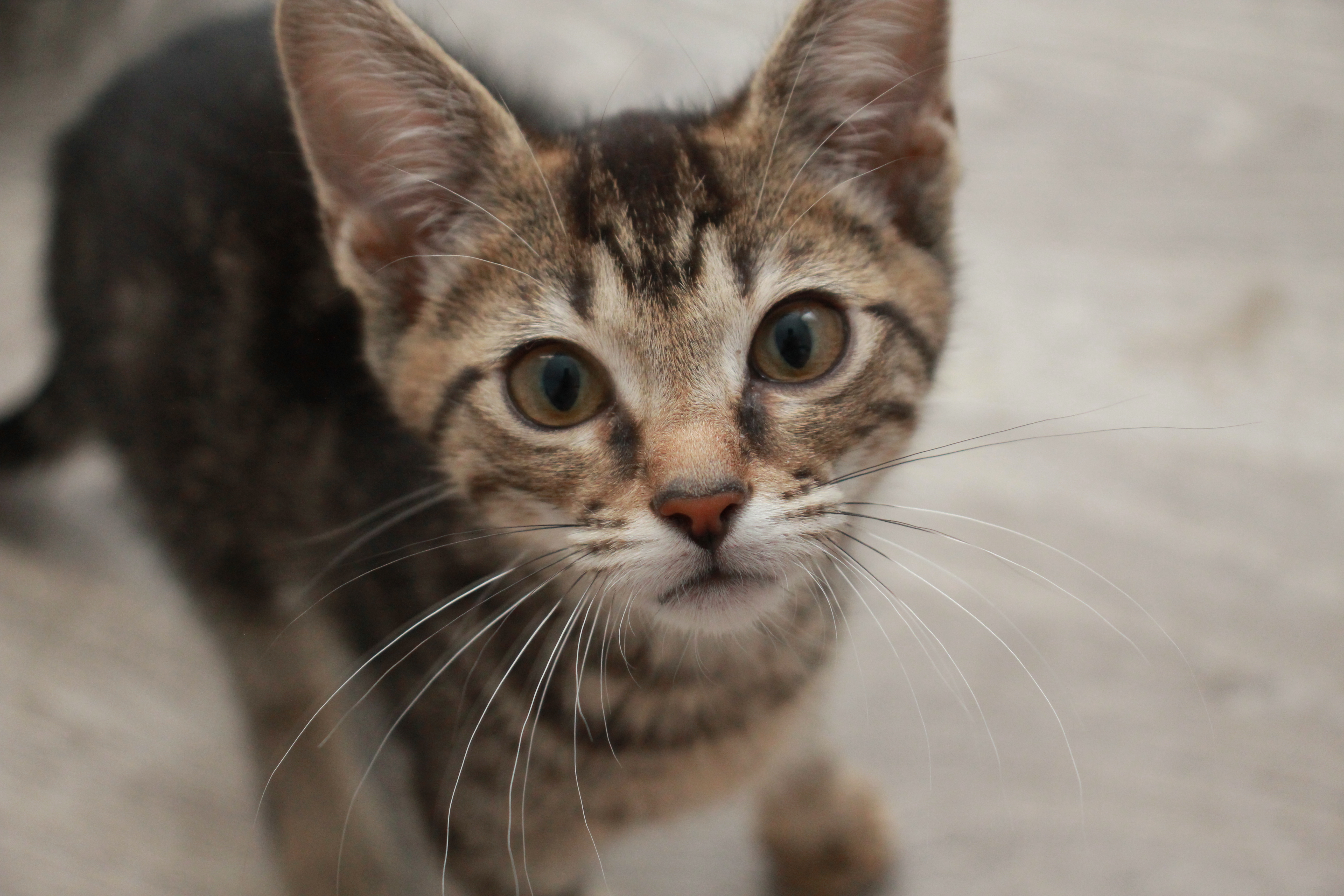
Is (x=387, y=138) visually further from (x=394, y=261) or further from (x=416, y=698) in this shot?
(x=416, y=698)

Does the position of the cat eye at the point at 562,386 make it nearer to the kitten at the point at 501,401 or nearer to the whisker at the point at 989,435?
the kitten at the point at 501,401

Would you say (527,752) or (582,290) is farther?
(527,752)

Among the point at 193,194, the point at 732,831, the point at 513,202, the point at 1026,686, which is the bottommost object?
the point at 732,831

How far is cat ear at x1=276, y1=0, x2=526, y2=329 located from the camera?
0.85m

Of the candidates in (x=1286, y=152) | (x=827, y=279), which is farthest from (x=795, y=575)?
(x=1286, y=152)

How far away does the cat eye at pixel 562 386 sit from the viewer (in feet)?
2.92

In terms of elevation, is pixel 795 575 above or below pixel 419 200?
below

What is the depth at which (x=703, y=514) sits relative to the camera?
0.79 m

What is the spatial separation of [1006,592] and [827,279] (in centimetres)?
68

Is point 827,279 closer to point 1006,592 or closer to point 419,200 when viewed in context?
point 419,200

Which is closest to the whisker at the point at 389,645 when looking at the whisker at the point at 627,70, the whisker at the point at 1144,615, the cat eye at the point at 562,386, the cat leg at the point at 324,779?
the cat leg at the point at 324,779

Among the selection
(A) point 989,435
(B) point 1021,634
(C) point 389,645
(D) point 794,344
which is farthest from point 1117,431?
(C) point 389,645

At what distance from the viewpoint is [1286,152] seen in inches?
68.0

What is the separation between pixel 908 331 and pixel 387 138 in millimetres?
460
